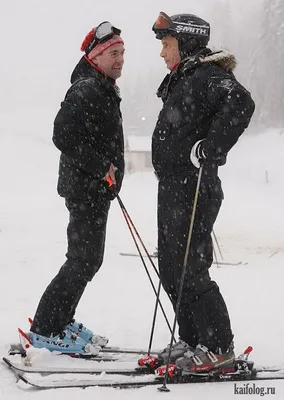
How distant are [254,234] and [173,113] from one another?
39.0 feet

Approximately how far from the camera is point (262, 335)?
16.2 ft

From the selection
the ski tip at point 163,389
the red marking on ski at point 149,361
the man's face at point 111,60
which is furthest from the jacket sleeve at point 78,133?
the ski tip at point 163,389

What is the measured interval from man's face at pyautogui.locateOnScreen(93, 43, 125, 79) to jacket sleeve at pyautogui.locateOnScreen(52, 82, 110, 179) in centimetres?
29

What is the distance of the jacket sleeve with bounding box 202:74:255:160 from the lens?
330 cm

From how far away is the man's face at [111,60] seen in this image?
13.2ft

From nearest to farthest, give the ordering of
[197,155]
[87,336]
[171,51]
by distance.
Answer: [197,155] → [171,51] → [87,336]

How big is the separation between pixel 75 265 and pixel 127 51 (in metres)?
141

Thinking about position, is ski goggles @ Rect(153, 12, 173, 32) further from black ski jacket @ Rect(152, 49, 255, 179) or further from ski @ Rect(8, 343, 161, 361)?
ski @ Rect(8, 343, 161, 361)

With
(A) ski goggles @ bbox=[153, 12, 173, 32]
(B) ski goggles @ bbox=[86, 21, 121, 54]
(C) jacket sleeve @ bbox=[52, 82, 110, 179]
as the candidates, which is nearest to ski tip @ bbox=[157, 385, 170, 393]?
(C) jacket sleeve @ bbox=[52, 82, 110, 179]

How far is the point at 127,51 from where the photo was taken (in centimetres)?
13825

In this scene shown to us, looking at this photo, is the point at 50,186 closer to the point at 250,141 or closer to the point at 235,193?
the point at 235,193

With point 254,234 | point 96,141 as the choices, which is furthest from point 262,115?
point 96,141

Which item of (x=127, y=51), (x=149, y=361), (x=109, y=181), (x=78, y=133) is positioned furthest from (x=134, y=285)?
(x=127, y=51)

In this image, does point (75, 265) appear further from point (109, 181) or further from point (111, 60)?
point (111, 60)
